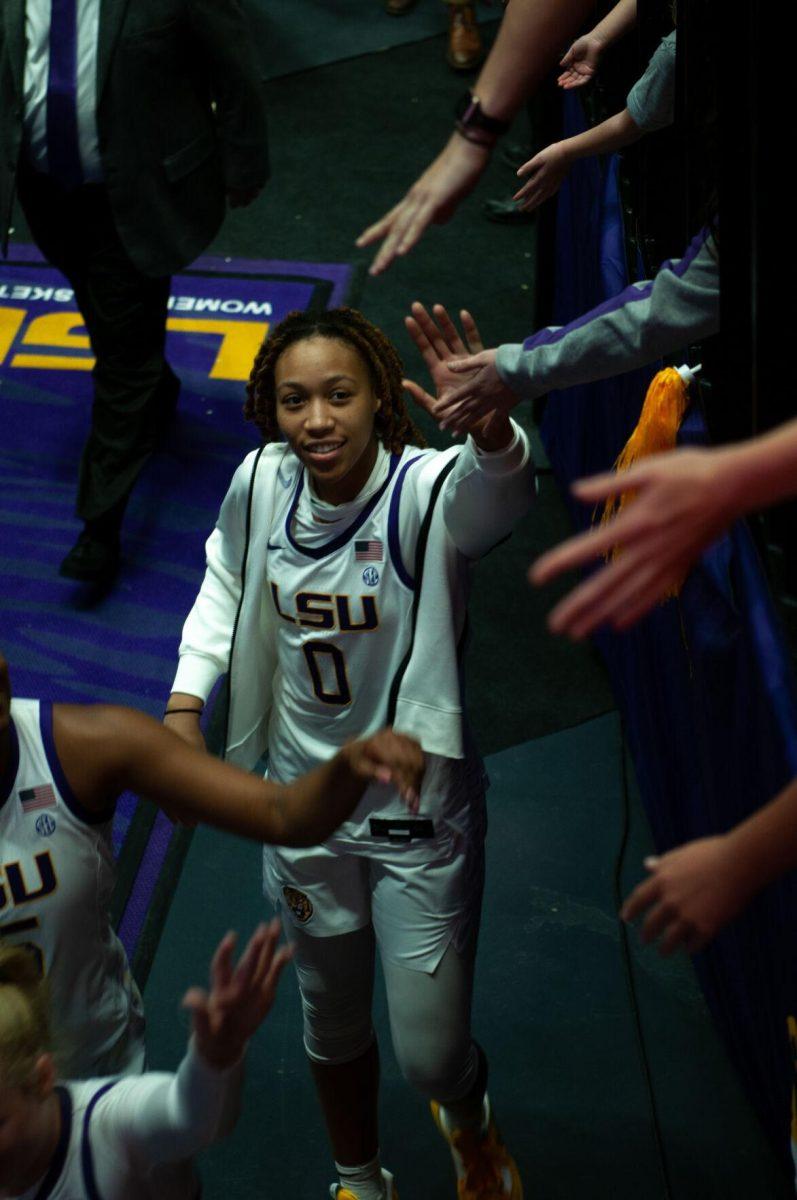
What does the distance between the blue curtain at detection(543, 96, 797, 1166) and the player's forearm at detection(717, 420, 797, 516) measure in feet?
4.11

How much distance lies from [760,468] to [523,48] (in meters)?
1.18

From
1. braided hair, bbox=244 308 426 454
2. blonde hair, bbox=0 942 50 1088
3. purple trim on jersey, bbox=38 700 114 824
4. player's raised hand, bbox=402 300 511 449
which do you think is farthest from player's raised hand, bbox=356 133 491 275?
blonde hair, bbox=0 942 50 1088

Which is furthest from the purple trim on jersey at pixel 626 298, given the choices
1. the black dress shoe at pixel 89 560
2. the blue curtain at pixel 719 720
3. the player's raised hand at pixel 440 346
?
the black dress shoe at pixel 89 560

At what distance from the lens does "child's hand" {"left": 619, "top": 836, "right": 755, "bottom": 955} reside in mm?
1672

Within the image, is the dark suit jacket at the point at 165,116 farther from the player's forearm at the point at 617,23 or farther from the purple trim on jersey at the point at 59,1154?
the purple trim on jersey at the point at 59,1154

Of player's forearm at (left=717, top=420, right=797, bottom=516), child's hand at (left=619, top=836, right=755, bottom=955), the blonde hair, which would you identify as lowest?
the blonde hair

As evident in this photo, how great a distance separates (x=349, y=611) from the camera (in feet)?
8.82

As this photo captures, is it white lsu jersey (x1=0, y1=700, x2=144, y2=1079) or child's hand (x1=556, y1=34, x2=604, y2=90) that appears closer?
white lsu jersey (x1=0, y1=700, x2=144, y2=1079)

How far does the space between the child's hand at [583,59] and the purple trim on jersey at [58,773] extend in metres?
2.49

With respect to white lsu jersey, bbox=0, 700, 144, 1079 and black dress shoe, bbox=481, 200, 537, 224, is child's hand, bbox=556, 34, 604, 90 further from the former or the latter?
black dress shoe, bbox=481, 200, 537, 224

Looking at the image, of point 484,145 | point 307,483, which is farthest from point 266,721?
point 484,145

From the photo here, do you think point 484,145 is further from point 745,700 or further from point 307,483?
point 745,700

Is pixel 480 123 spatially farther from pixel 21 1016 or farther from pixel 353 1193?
pixel 353 1193

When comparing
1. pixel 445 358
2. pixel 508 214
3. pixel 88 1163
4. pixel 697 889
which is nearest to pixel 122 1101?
pixel 88 1163
